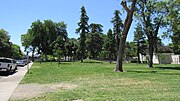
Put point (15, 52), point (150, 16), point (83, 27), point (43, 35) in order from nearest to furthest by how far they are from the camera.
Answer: point (150, 16) → point (83, 27) → point (43, 35) → point (15, 52)

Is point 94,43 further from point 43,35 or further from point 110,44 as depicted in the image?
point 43,35

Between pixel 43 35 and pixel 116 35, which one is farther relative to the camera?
pixel 43 35

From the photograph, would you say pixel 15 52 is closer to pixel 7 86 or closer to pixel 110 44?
pixel 110 44

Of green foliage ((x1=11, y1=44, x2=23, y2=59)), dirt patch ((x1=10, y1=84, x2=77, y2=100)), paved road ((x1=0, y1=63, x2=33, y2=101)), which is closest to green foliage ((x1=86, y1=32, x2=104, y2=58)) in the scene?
green foliage ((x1=11, y1=44, x2=23, y2=59))

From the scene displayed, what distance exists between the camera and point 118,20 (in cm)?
7656

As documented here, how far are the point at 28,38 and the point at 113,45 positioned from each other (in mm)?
29365

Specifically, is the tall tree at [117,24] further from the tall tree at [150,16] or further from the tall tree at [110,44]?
the tall tree at [150,16]

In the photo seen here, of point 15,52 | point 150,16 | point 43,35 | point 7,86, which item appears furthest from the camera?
point 15,52

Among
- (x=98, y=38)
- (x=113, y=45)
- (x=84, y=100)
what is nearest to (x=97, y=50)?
(x=98, y=38)

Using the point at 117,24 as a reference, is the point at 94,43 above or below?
below

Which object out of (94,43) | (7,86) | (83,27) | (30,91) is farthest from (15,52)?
(30,91)

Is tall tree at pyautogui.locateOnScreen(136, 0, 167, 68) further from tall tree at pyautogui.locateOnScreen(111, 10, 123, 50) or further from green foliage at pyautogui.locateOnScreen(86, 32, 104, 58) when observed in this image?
green foliage at pyautogui.locateOnScreen(86, 32, 104, 58)

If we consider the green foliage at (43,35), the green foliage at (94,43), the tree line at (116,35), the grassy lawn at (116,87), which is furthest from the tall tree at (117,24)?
the grassy lawn at (116,87)

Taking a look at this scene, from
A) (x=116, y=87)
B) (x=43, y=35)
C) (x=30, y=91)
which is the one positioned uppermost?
(x=43, y=35)
